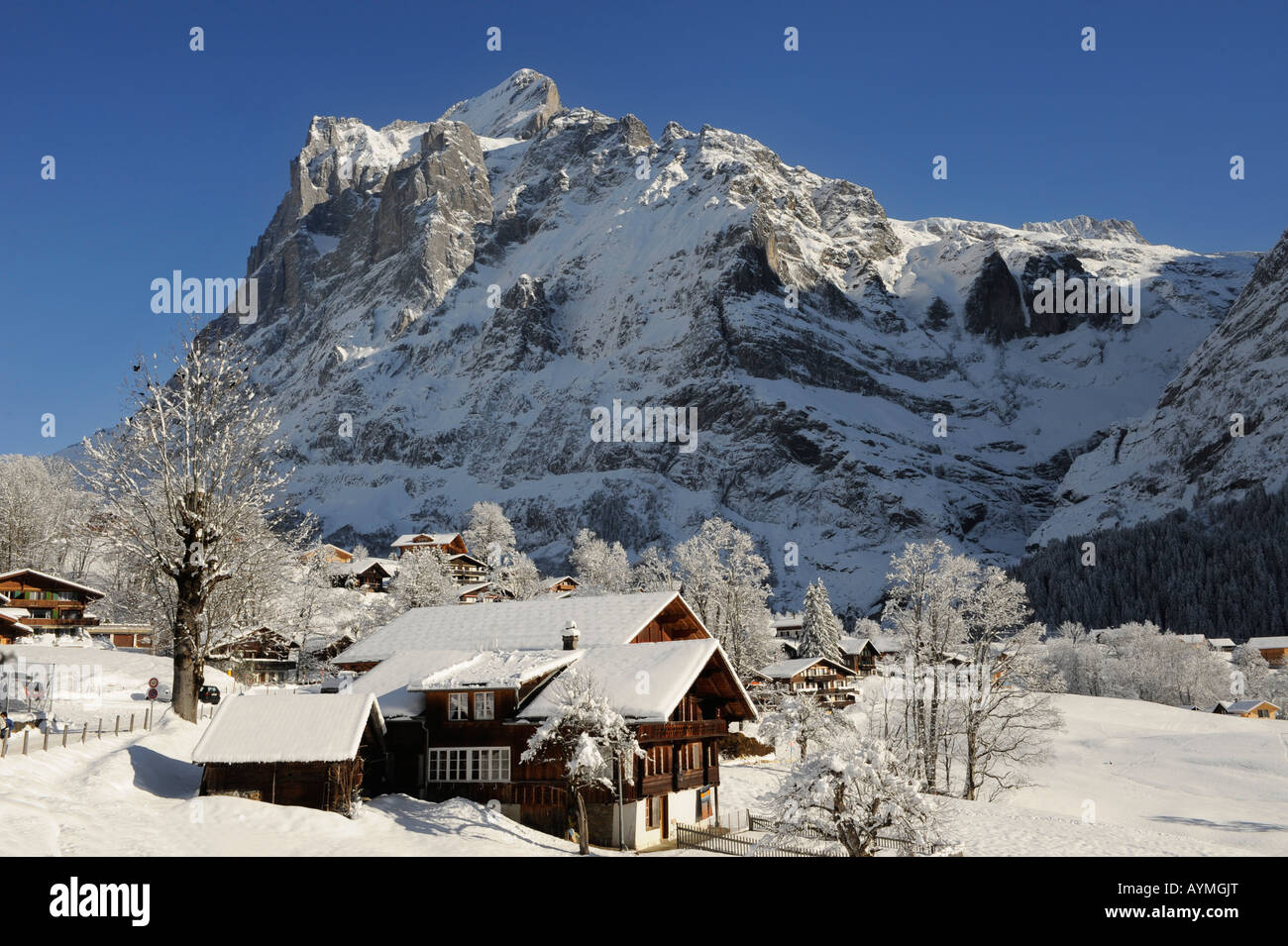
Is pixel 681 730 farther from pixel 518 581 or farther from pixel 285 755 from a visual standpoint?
pixel 518 581

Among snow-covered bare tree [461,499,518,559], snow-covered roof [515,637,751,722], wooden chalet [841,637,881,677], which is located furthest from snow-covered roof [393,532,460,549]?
snow-covered roof [515,637,751,722]

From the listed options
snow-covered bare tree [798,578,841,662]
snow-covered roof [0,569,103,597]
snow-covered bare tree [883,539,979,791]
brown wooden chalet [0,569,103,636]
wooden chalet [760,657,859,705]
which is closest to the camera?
snow-covered bare tree [883,539,979,791]

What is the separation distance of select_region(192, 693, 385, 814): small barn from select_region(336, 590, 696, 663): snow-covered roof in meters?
11.6

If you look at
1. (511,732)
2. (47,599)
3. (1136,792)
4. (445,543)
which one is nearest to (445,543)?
(445,543)

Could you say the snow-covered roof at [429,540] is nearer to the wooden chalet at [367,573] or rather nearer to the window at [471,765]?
the wooden chalet at [367,573]

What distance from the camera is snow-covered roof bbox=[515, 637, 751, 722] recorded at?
31422 millimetres

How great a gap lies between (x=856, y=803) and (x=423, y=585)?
222 feet

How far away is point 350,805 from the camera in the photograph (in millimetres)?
28844

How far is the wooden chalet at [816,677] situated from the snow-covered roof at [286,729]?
1990 inches

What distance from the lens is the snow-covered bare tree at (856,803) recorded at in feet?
67.4

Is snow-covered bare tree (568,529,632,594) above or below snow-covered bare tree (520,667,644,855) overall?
above

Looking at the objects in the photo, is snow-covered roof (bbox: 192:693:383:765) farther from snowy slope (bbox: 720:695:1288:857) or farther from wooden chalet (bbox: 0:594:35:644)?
wooden chalet (bbox: 0:594:35:644)

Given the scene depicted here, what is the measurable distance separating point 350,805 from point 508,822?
221 inches

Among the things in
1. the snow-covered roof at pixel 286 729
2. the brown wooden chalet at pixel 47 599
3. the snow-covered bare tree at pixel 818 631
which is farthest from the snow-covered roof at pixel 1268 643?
the brown wooden chalet at pixel 47 599
